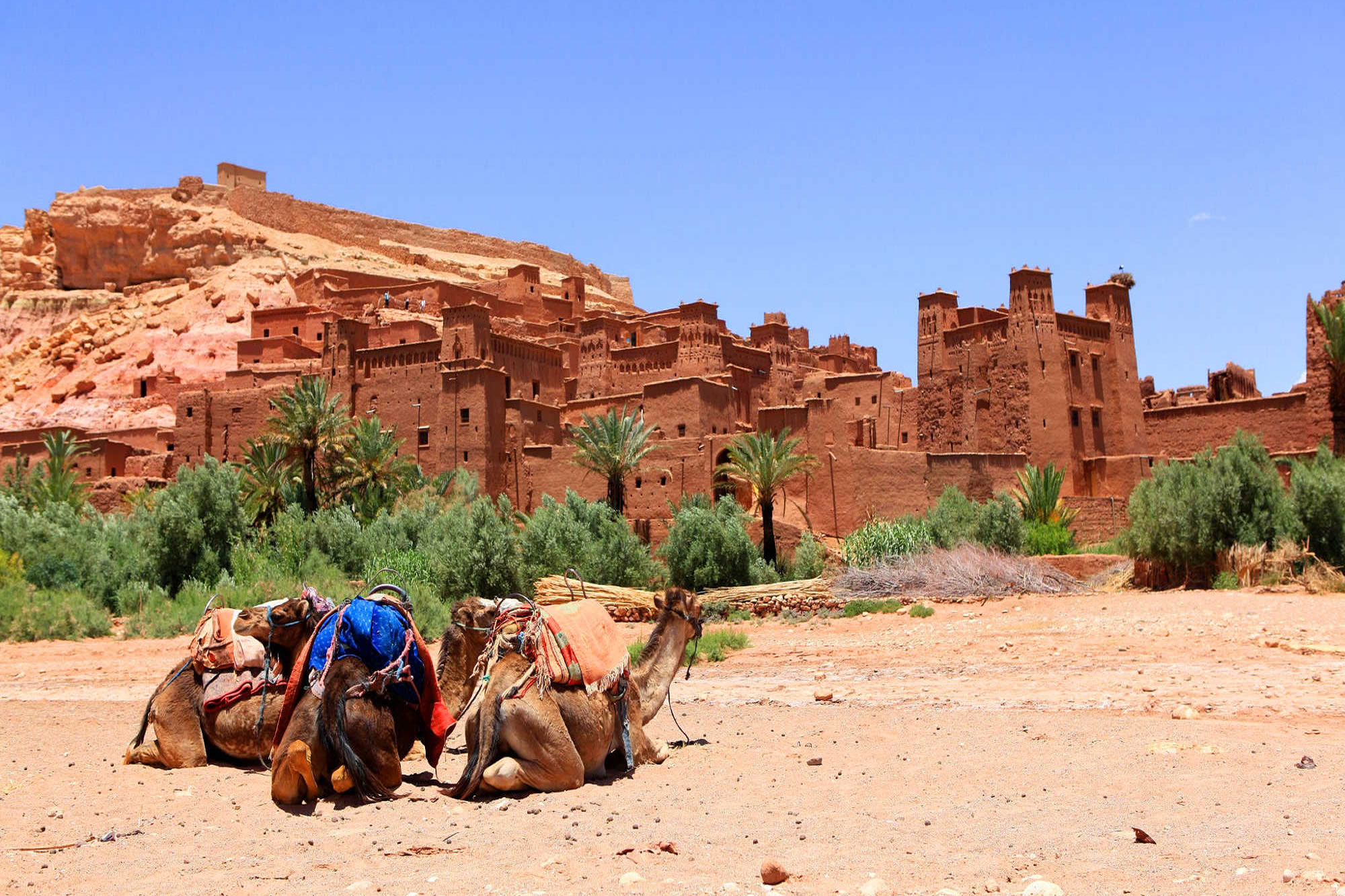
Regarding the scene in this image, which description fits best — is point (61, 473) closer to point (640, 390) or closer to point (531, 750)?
point (640, 390)

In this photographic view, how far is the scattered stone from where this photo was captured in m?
5.39

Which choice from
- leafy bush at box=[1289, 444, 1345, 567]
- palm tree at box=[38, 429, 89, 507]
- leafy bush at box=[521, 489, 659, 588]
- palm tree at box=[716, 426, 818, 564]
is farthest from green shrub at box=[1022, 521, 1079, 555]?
palm tree at box=[38, 429, 89, 507]

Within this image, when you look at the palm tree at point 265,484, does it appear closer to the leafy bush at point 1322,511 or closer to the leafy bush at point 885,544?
the leafy bush at point 885,544

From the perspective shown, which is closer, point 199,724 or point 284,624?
point 284,624

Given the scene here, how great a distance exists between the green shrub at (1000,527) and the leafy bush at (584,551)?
23.9 feet

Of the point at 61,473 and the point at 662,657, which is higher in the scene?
the point at 61,473

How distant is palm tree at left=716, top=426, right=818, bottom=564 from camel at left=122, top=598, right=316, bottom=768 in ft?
68.9

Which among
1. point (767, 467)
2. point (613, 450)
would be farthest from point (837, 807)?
point (613, 450)

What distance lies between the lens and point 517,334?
5431 cm

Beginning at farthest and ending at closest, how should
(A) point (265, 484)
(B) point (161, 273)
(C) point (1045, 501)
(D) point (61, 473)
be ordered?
(B) point (161, 273) < (D) point (61, 473) < (C) point (1045, 501) < (A) point (265, 484)

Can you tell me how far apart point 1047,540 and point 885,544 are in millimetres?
6217

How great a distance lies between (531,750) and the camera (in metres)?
7.35

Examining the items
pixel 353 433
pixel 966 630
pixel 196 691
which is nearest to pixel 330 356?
pixel 353 433

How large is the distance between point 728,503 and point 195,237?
174ft
